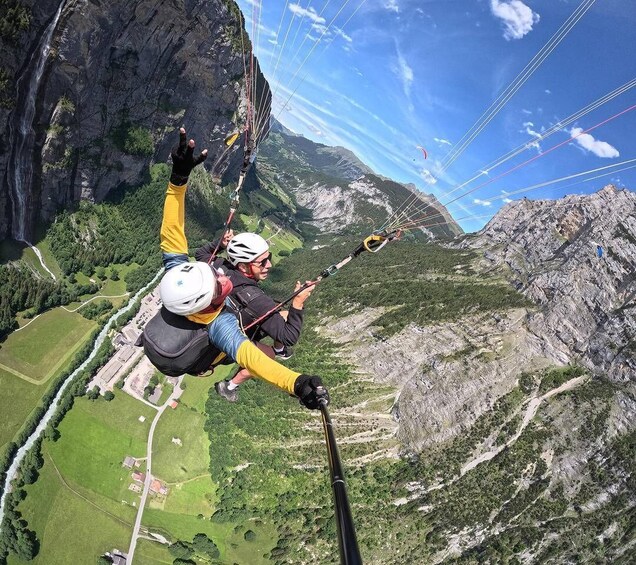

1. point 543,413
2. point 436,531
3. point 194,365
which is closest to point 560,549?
point 436,531

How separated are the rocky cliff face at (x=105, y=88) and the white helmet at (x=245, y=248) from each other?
71889 mm

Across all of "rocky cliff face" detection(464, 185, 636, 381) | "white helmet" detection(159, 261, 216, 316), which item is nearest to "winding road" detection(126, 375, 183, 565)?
"white helmet" detection(159, 261, 216, 316)

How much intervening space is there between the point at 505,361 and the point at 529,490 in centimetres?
2218

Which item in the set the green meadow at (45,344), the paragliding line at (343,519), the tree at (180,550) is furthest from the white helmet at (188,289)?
the green meadow at (45,344)

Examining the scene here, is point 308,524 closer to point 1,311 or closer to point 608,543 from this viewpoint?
point 608,543

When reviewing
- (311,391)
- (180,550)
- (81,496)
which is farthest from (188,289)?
(81,496)

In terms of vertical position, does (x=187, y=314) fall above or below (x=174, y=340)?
above

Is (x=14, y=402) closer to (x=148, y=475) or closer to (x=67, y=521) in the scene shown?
(x=67, y=521)

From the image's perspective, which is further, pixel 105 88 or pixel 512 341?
pixel 105 88

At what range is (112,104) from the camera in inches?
3307

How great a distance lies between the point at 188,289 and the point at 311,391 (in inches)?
→ 93.8

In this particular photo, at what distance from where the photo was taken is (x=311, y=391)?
4.75m

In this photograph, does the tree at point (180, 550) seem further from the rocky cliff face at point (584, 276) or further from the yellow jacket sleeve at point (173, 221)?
the rocky cliff face at point (584, 276)

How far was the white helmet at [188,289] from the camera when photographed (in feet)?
19.3
